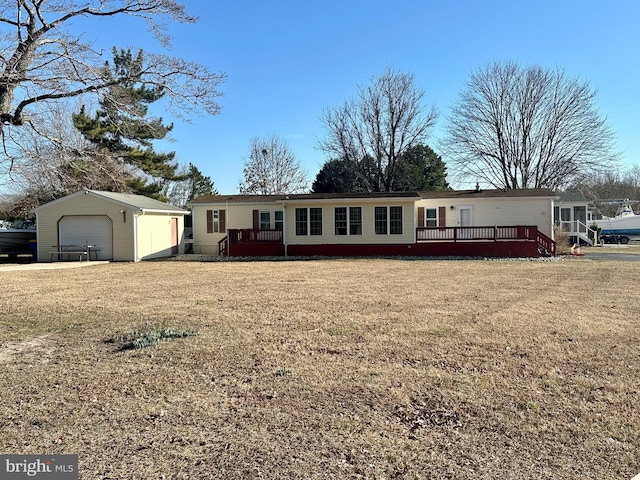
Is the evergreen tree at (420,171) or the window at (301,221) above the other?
the evergreen tree at (420,171)

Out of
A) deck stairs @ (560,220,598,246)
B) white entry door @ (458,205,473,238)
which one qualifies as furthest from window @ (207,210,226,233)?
deck stairs @ (560,220,598,246)

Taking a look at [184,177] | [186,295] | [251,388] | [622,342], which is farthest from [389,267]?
[184,177]

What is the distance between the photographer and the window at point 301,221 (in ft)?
72.7

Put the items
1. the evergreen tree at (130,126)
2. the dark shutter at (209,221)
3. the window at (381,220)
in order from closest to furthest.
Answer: the evergreen tree at (130,126)
the window at (381,220)
the dark shutter at (209,221)

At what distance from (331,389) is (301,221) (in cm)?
1831

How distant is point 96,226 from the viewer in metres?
21.2

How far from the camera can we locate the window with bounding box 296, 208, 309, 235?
72.7 feet

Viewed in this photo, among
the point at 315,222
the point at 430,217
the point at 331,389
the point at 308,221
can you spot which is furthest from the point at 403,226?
the point at 331,389

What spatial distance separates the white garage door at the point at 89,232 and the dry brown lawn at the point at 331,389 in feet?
44.3

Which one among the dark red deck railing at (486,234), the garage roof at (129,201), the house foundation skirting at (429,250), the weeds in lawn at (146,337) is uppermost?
the garage roof at (129,201)

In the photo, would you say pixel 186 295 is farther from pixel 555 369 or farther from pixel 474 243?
pixel 474 243

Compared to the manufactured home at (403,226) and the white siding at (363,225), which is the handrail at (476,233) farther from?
the white siding at (363,225)

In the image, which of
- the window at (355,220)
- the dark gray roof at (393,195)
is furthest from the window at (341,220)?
the dark gray roof at (393,195)

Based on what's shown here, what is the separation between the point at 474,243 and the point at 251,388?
18.6 metres
